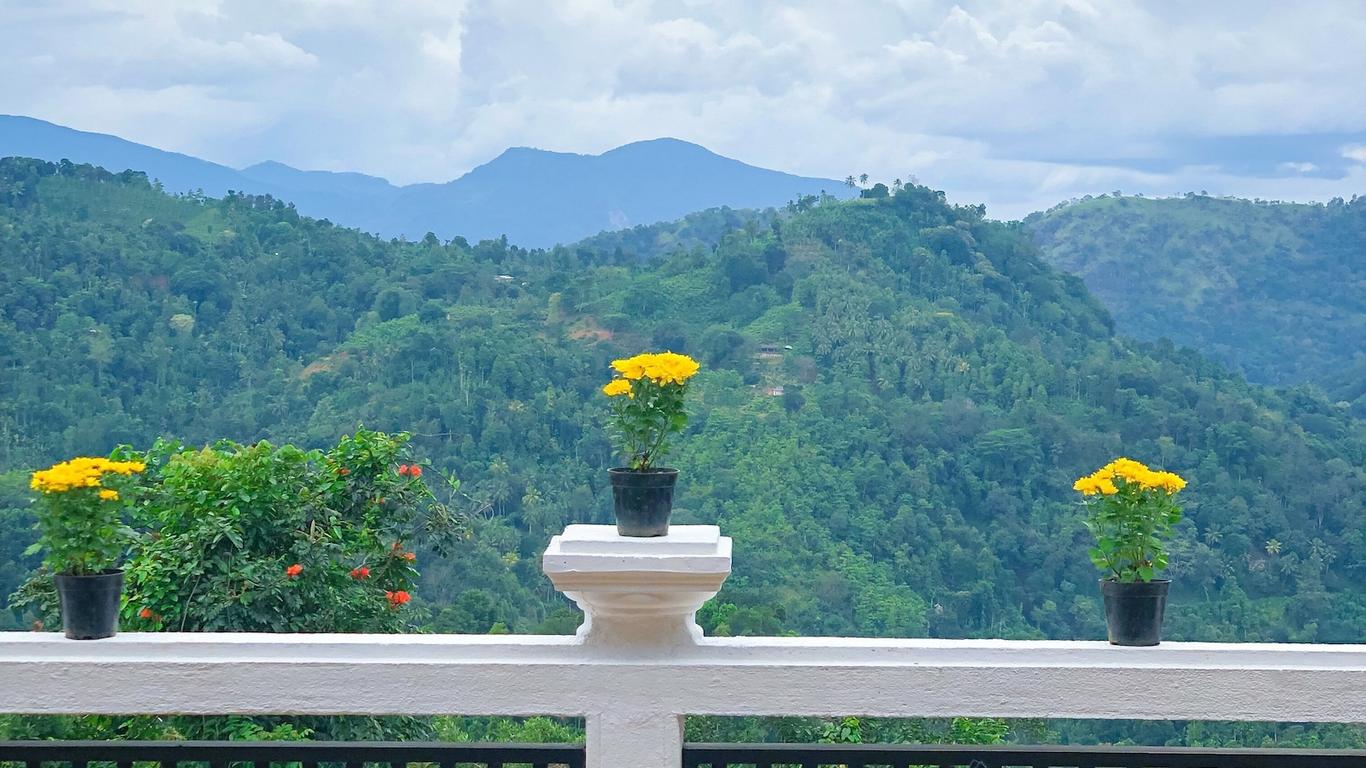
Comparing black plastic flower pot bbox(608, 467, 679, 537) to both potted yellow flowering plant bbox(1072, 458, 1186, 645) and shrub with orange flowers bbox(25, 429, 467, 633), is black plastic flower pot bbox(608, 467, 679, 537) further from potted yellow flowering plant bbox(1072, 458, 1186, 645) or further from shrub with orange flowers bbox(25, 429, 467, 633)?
shrub with orange flowers bbox(25, 429, 467, 633)

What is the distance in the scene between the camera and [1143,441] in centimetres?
3108

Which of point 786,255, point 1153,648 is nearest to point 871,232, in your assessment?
point 786,255

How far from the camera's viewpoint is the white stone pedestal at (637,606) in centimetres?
181

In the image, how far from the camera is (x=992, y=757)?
72.2 inches

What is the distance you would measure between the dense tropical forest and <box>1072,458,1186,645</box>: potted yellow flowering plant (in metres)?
13.5

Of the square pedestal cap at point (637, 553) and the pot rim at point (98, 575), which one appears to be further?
the pot rim at point (98, 575)

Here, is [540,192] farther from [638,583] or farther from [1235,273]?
[638,583]

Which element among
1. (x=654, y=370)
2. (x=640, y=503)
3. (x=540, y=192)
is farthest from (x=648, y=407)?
(x=540, y=192)

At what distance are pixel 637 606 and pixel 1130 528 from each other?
71 cm

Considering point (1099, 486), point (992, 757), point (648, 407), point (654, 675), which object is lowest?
point (992, 757)

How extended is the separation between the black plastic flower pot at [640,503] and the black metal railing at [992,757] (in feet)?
1.01

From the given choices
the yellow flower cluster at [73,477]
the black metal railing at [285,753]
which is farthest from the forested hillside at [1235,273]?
→ the yellow flower cluster at [73,477]

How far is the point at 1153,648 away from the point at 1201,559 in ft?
75.4

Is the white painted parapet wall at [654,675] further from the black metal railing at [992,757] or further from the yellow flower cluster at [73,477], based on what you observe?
the yellow flower cluster at [73,477]
